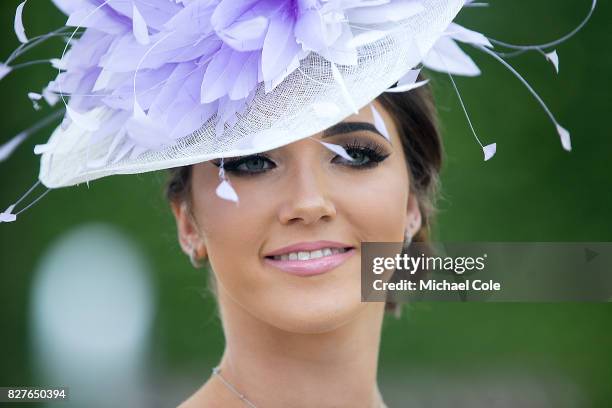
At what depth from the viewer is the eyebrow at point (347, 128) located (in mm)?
1556

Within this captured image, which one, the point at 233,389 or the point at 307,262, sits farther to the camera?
the point at 233,389

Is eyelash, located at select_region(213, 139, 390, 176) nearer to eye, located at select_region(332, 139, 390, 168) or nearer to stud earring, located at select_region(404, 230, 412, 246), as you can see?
eye, located at select_region(332, 139, 390, 168)

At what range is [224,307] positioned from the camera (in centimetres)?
178

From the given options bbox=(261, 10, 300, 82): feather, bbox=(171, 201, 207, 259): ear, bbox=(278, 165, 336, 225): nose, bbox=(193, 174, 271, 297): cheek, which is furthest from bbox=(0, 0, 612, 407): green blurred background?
bbox=(261, 10, 300, 82): feather

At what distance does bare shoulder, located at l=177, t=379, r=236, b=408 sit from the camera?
1.79 metres

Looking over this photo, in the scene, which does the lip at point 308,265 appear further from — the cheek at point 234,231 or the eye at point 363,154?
the eye at point 363,154

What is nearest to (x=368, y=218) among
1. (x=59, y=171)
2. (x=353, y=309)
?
(x=353, y=309)

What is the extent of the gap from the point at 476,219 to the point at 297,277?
130 centimetres

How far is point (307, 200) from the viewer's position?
148cm

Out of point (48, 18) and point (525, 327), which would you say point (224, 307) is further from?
point (525, 327)

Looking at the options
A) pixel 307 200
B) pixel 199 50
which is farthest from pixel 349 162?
pixel 199 50

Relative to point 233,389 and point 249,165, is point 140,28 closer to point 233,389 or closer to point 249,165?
point 249,165

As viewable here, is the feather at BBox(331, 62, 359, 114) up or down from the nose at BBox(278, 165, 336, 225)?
up

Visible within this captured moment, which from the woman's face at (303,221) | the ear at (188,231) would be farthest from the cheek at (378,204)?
the ear at (188,231)
